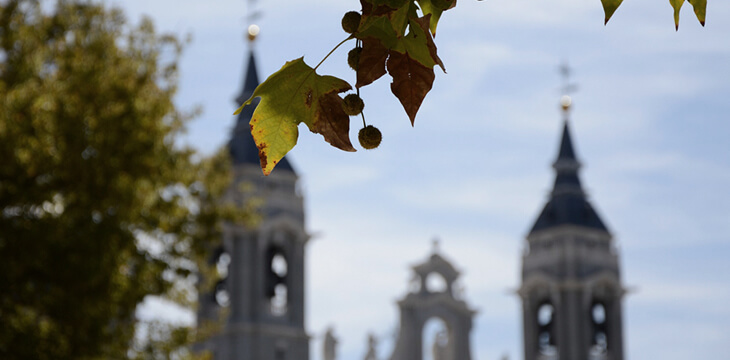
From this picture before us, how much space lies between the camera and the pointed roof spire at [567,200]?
4675 cm

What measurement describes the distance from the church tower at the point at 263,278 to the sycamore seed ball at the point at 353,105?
3561 centimetres

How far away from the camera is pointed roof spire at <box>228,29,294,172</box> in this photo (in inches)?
1591

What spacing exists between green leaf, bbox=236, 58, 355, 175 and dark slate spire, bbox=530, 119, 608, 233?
1763 inches

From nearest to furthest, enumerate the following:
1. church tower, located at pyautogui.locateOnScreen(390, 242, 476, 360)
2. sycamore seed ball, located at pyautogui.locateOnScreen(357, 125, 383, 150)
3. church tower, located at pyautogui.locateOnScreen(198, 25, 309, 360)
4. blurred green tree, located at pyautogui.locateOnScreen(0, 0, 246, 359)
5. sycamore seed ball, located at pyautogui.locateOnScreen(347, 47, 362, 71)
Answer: sycamore seed ball, located at pyautogui.locateOnScreen(357, 125, 383, 150)
sycamore seed ball, located at pyautogui.locateOnScreen(347, 47, 362, 71)
blurred green tree, located at pyautogui.locateOnScreen(0, 0, 246, 359)
church tower, located at pyautogui.locateOnScreen(198, 25, 309, 360)
church tower, located at pyautogui.locateOnScreen(390, 242, 476, 360)

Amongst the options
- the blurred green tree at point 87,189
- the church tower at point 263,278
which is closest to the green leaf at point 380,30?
the blurred green tree at point 87,189

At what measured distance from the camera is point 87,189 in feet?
45.3

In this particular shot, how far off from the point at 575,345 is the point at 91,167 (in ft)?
111

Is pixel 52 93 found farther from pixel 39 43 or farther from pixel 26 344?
pixel 26 344

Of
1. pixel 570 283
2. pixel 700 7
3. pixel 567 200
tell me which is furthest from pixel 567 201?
pixel 700 7

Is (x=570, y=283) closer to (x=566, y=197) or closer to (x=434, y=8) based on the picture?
(x=566, y=197)

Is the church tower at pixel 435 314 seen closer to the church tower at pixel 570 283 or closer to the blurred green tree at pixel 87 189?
the church tower at pixel 570 283

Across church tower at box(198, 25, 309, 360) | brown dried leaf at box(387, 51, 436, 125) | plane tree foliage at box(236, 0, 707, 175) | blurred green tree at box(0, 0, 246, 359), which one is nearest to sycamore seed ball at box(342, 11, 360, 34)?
plane tree foliage at box(236, 0, 707, 175)

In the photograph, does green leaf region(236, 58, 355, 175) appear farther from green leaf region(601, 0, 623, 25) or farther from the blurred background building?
the blurred background building

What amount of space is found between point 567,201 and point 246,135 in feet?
45.8
